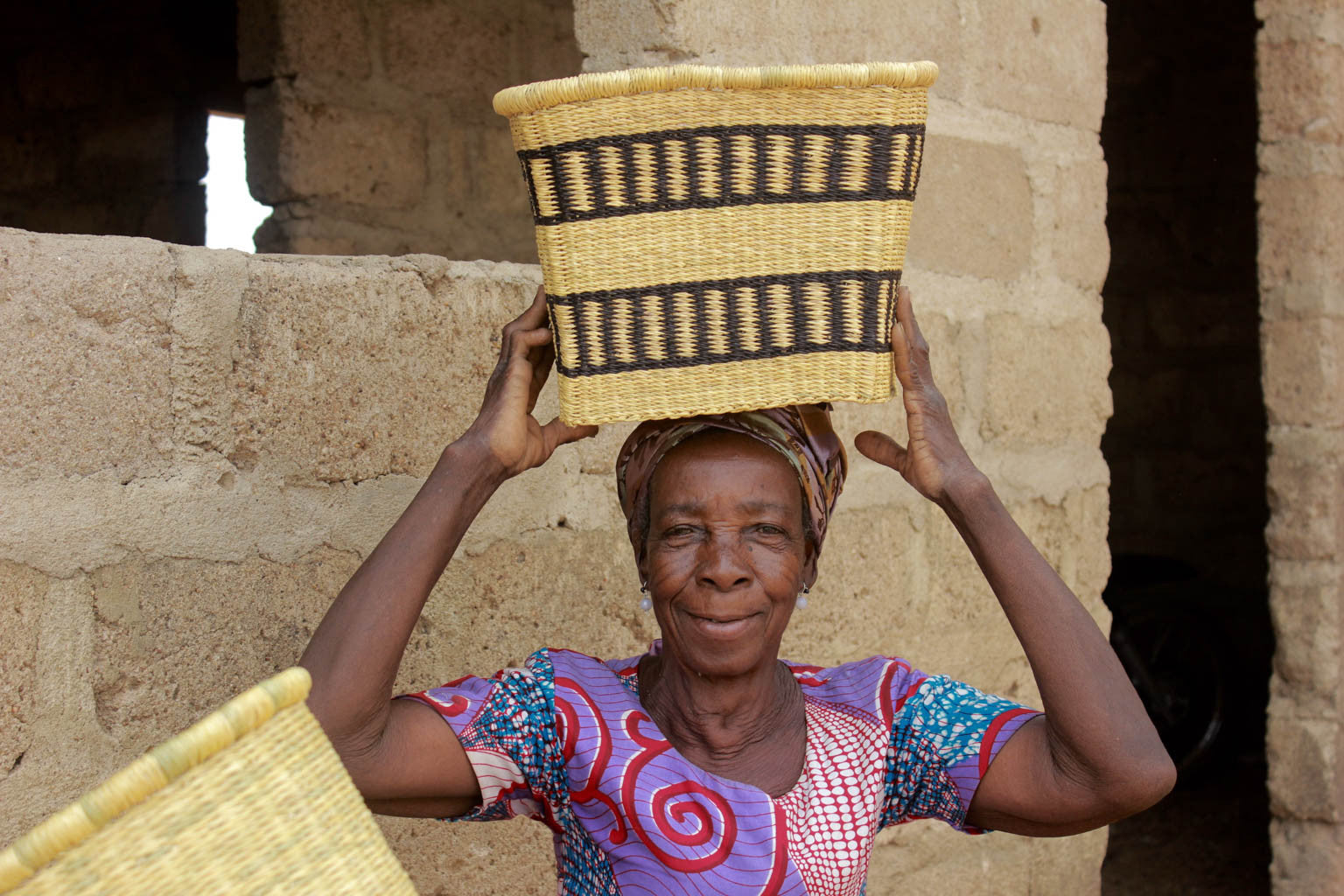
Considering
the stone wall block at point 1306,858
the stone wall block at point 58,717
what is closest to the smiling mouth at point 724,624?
the stone wall block at point 58,717

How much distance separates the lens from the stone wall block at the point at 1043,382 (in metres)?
2.86

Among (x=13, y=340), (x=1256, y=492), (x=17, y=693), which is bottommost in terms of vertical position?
(x=1256, y=492)

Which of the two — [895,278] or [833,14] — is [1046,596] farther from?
[833,14]

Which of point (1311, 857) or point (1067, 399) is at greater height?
point (1067, 399)

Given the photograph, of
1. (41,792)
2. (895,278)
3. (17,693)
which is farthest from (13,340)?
(895,278)

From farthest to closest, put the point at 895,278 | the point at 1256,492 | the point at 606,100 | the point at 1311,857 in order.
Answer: the point at 1256,492
the point at 1311,857
the point at 895,278
the point at 606,100

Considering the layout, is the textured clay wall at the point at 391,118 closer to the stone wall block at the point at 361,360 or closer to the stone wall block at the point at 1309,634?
the stone wall block at the point at 361,360

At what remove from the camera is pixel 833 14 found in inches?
99.8

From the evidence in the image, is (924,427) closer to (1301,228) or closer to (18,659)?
(18,659)

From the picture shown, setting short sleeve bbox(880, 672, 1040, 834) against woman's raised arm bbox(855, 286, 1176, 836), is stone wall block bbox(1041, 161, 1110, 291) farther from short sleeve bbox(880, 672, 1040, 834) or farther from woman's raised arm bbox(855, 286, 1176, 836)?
short sleeve bbox(880, 672, 1040, 834)

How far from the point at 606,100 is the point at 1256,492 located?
551 cm

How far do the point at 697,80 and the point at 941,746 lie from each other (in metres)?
0.95

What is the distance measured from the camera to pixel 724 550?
172 cm

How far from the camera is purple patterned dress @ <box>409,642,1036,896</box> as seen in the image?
168 centimetres
